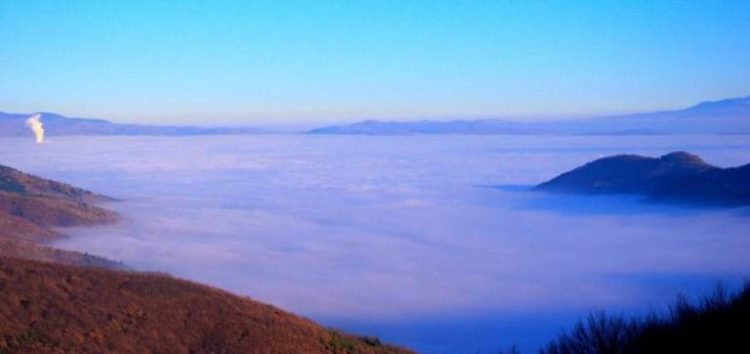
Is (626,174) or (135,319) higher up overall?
(135,319)

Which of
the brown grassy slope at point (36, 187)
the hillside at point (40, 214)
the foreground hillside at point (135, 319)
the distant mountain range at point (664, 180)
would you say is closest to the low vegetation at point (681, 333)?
the foreground hillside at point (135, 319)

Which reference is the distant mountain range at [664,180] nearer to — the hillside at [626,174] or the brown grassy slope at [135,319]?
the hillside at [626,174]

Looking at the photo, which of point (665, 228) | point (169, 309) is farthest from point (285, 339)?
point (665, 228)

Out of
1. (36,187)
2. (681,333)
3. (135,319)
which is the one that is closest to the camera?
(681,333)

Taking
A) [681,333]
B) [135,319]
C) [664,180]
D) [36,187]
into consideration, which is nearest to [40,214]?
[36,187]

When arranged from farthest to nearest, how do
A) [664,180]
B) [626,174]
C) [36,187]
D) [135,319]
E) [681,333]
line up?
[626,174] → [664,180] → [36,187] → [135,319] → [681,333]

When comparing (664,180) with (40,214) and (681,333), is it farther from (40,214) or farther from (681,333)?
(681,333)

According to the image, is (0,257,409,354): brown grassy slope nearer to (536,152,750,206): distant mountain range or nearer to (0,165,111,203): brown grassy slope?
(0,165,111,203): brown grassy slope
